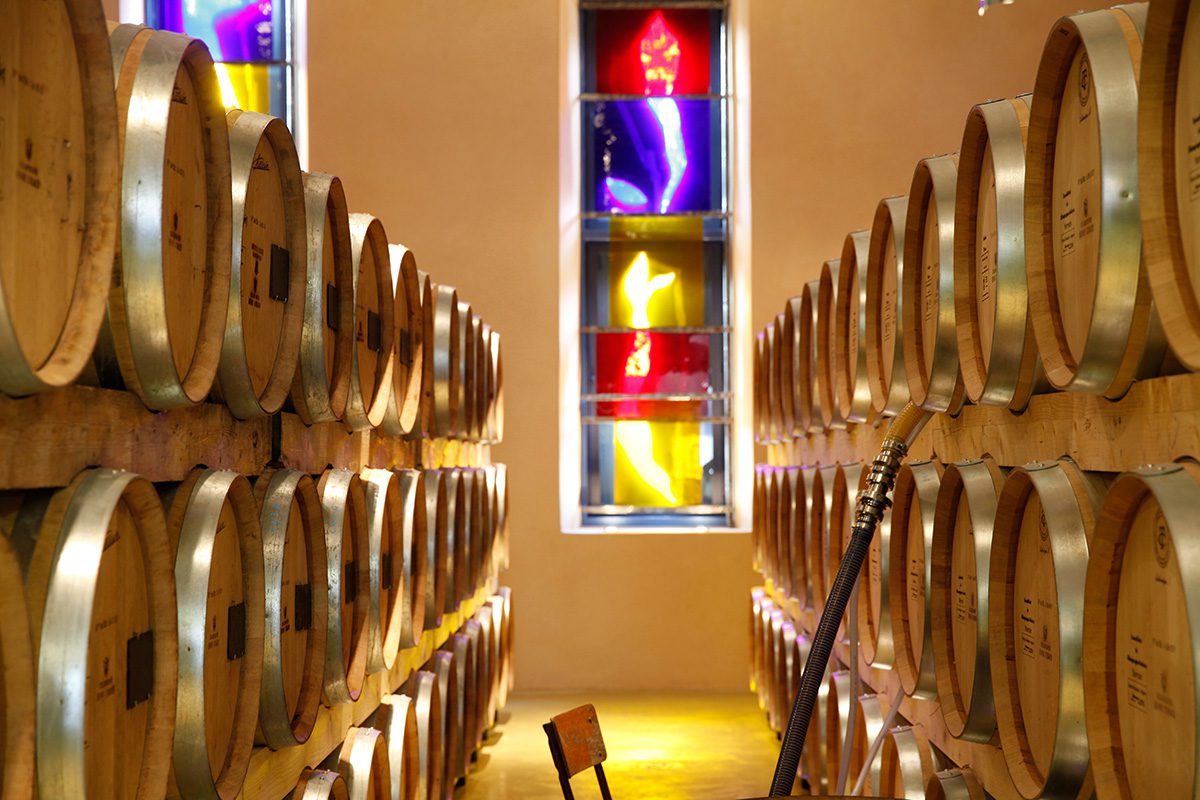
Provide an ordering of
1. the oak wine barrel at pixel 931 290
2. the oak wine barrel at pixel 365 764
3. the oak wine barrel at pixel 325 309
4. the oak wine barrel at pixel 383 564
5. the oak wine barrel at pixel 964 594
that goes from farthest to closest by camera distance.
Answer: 1. the oak wine barrel at pixel 383 564
2. the oak wine barrel at pixel 365 764
3. the oak wine barrel at pixel 325 309
4. the oak wine barrel at pixel 931 290
5. the oak wine barrel at pixel 964 594

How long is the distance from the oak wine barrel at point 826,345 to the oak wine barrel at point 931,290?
1.34 m

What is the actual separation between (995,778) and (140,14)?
319 inches

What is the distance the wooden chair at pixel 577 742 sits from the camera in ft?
9.92

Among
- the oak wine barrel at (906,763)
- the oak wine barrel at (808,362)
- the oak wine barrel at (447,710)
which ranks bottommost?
the oak wine barrel at (447,710)

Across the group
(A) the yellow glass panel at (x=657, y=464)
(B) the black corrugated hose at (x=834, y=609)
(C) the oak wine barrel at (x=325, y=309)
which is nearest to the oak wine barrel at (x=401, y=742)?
(C) the oak wine barrel at (x=325, y=309)

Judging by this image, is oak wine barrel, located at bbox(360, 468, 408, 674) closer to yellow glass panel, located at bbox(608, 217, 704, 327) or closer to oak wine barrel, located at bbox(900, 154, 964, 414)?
oak wine barrel, located at bbox(900, 154, 964, 414)

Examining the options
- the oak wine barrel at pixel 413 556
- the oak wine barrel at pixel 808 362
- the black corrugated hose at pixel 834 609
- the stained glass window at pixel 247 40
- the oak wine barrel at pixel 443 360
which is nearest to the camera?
the black corrugated hose at pixel 834 609

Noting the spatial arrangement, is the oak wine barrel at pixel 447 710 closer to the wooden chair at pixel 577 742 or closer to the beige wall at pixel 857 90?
the wooden chair at pixel 577 742

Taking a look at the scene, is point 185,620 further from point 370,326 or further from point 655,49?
point 655,49

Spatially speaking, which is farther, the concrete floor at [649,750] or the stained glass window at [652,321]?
the stained glass window at [652,321]

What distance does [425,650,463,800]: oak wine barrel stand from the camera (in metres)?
5.21

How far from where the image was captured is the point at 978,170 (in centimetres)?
273

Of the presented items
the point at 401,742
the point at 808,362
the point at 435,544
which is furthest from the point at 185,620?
the point at 808,362

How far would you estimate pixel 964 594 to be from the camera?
2771mm
